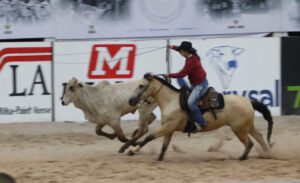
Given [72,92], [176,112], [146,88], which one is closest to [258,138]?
[176,112]

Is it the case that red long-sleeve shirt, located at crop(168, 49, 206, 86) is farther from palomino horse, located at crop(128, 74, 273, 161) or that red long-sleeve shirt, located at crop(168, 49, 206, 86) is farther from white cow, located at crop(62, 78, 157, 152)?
white cow, located at crop(62, 78, 157, 152)

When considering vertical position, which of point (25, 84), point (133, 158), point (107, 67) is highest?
point (107, 67)

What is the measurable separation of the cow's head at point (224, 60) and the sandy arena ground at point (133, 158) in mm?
1592

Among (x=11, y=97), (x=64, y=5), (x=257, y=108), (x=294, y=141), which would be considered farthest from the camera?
(x=64, y=5)

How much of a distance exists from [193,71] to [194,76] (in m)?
0.09

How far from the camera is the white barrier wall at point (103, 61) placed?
17.5 metres

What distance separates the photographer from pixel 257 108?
12.9m

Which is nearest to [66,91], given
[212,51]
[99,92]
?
[99,92]

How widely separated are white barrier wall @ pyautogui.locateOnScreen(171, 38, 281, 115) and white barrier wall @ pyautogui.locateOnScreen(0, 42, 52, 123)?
3448mm

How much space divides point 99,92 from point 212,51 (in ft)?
17.1

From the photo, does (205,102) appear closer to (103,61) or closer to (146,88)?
(146,88)

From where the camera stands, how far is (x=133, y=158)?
12578 mm

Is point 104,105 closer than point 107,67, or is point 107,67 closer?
point 104,105

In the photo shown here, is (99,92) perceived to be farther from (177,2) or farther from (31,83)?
(177,2)
